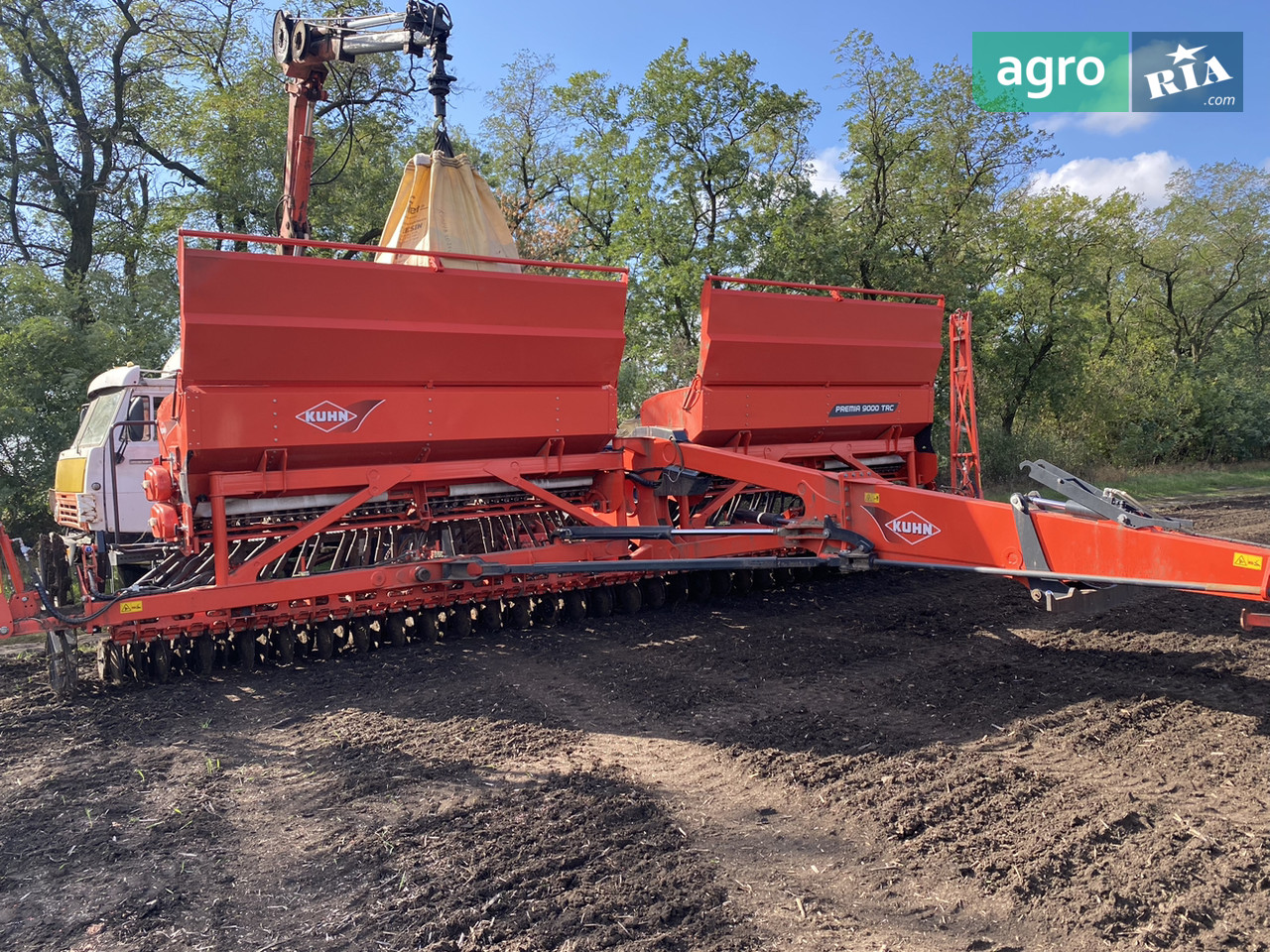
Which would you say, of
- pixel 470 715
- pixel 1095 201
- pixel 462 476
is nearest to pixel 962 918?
pixel 470 715

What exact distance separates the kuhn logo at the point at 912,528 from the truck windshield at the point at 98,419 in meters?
7.37

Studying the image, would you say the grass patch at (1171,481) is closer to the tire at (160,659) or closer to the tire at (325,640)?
the tire at (325,640)

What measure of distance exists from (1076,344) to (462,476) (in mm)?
16946

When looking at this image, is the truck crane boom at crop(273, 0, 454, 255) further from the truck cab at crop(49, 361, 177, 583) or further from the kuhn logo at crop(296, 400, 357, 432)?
the truck cab at crop(49, 361, 177, 583)

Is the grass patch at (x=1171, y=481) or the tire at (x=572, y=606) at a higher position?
the tire at (x=572, y=606)

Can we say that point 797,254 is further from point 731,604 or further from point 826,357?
point 731,604

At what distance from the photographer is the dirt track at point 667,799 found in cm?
279

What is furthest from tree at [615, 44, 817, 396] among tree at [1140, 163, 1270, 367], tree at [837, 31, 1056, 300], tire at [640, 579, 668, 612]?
tree at [1140, 163, 1270, 367]

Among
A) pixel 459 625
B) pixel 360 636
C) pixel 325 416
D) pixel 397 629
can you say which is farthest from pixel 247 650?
pixel 325 416

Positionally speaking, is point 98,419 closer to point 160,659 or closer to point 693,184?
point 160,659

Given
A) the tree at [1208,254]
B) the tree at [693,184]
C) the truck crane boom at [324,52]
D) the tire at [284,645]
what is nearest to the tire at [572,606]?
the tire at [284,645]

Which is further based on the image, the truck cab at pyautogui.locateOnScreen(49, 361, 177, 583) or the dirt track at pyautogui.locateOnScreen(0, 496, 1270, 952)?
the truck cab at pyautogui.locateOnScreen(49, 361, 177, 583)

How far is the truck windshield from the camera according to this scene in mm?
8211

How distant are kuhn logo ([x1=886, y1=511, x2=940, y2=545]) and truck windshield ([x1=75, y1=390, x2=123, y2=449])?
24.2ft
